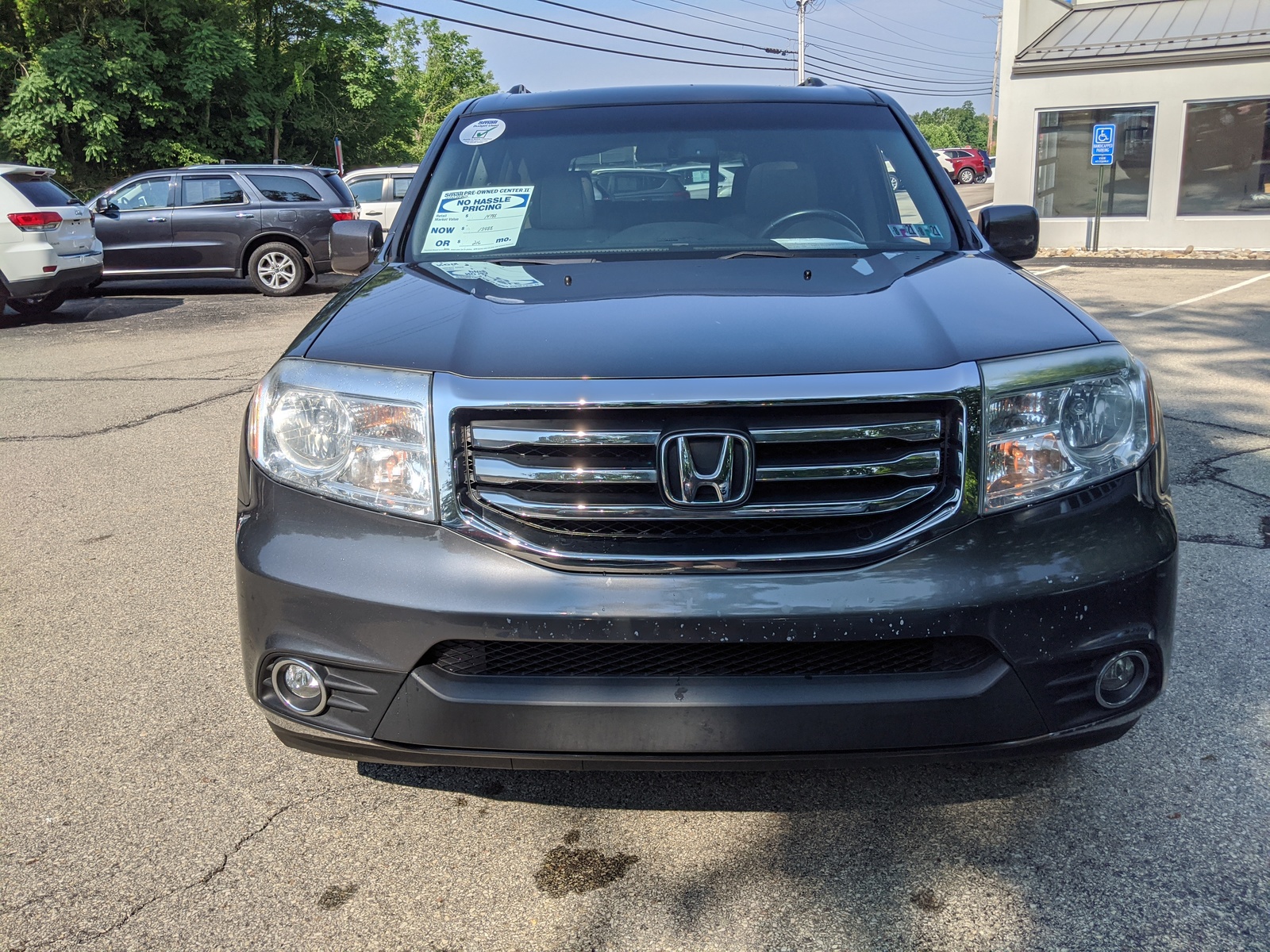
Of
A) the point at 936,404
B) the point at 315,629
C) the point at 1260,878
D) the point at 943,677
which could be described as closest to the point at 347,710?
the point at 315,629

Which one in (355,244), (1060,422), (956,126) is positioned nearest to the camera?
(1060,422)

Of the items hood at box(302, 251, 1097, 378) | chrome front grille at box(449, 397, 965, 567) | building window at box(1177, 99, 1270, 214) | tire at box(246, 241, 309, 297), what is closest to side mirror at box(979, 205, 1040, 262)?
hood at box(302, 251, 1097, 378)

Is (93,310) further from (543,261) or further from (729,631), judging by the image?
(729,631)

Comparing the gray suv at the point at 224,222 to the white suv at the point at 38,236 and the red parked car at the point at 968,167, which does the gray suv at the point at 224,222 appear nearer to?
the white suv at the point at 38,236

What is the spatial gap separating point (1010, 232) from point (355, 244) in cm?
218

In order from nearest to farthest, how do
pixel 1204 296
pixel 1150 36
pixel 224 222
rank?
pixel 1204 296, pixel 224 222, pixel 1150 36

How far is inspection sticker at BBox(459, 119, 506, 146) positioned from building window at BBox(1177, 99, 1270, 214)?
70.8 ft

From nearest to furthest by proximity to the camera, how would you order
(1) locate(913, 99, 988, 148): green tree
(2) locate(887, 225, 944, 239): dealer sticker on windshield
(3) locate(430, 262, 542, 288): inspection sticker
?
(3) locate(430, 262, 542, 288): inspection sticker, (2) locate(887, 225, 944, 239): dealer sticker on windshield, (1) locate(913, 99, 988, 148): green tree

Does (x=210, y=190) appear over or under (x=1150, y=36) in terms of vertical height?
under

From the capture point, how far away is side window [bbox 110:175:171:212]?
49.5ft

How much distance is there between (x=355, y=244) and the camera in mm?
3900

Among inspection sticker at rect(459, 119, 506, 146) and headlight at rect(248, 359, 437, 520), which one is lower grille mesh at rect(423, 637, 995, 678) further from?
inspection sticker at rect(459, 119, 506, 146)

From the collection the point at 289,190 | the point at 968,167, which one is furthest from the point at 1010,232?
the point at 968,167

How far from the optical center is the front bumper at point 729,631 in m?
2.06
